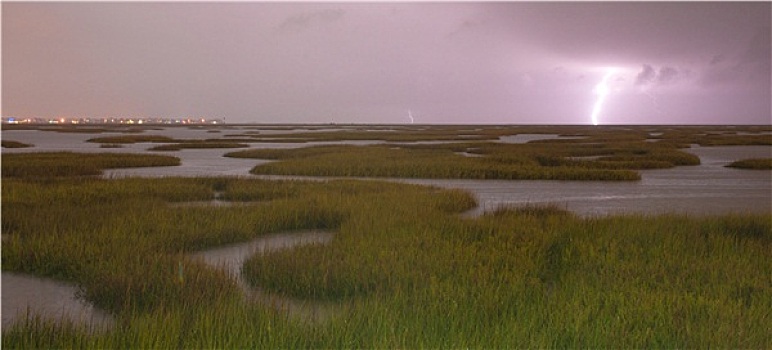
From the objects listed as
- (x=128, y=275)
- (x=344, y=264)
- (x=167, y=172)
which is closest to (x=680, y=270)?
(x=344, y=264)

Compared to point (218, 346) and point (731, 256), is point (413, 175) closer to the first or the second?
point (731, 256)

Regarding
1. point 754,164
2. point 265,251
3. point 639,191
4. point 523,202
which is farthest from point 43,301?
point 754,164

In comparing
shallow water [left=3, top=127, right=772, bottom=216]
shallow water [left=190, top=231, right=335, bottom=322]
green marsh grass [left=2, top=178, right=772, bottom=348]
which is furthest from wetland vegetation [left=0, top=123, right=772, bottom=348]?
shallow water [left=3, top=127, right=772, bottom=216]

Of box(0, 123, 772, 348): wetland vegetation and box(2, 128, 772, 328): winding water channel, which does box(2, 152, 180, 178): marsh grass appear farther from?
box(0, 123, 772, 348): wetland vegetation

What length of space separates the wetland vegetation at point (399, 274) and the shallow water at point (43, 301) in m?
0.16

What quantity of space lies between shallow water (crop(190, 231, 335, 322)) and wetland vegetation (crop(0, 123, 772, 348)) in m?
0.16

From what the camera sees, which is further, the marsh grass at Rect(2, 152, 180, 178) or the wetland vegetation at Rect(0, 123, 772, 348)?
the marsh grass at Rect(2, 152, 180, 178)

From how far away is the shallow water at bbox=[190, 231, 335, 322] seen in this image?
243 inches

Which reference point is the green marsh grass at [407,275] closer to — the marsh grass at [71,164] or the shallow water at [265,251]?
the shallow water at [265,251]

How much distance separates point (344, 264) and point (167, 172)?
17.6 metres

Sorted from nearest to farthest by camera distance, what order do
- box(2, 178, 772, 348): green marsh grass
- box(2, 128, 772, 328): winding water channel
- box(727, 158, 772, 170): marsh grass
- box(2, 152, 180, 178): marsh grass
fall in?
box(2, 178, 772, 348): green marsh grass → box(2, 128, 772, 328): winding water channel → box(2, 152, 180, 178): marsh grass → box(727, 158, 772, 170): marsh grass

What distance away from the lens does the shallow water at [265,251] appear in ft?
20.2

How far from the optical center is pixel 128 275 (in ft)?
22.3

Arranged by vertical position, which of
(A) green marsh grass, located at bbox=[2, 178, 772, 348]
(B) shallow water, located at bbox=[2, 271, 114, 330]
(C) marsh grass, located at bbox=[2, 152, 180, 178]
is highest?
(C) marsh grass, located at bbox=[2, 152, 180, 178]
